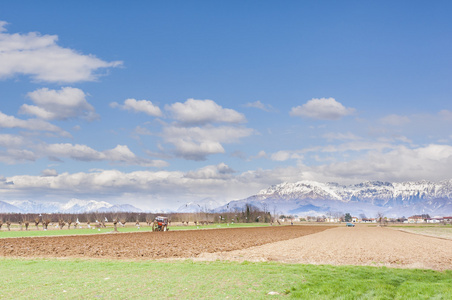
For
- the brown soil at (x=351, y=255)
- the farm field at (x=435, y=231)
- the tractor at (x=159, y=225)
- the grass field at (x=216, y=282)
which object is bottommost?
the farm field at (x=435, y=231)

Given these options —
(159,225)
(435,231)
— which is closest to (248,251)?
(159,225)

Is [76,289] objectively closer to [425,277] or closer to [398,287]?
[398,287]

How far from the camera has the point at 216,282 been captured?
887 inches

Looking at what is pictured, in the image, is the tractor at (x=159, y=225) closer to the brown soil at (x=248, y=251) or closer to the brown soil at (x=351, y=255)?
the brown soil at (x=248, y=251)

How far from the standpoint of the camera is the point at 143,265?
30453 mm

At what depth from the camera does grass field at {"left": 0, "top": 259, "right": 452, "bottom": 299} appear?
19562 millimetres

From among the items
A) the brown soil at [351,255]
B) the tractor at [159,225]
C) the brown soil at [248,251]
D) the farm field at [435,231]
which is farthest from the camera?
the tractor at [159,225]

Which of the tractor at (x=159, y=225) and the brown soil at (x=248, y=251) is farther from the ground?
the tractor at (x=159, y=225)

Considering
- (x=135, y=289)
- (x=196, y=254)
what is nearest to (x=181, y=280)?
(x=135, y=289)

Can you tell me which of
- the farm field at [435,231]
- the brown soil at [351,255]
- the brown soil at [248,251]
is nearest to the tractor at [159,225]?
the brown soil at [248,251]

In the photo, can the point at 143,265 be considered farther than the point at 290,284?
Yes

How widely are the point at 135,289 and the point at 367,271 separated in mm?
15170

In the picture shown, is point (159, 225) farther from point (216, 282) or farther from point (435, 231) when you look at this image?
point (216, 282)

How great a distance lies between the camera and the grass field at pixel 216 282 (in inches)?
770
